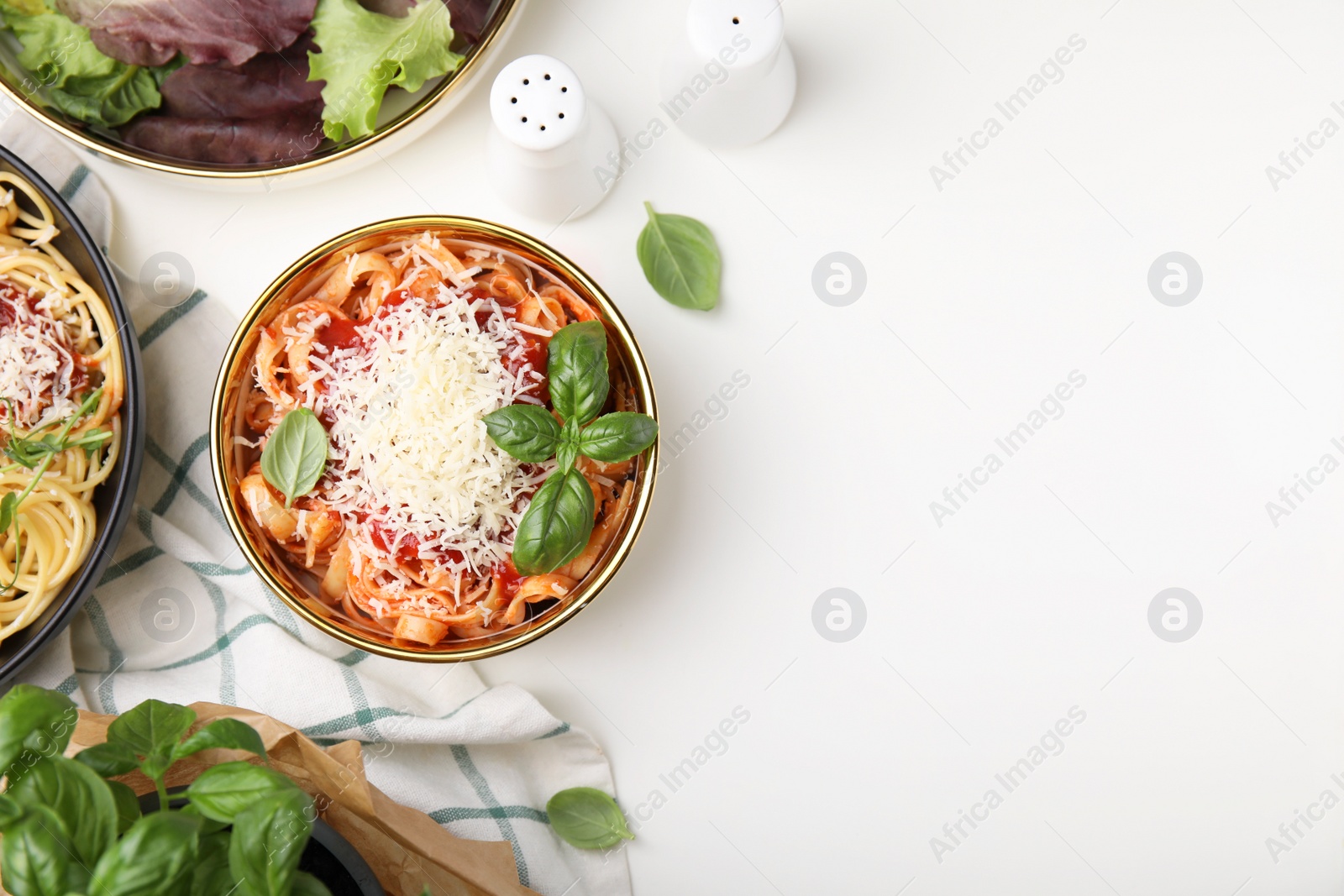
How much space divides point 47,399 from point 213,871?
0.91 m

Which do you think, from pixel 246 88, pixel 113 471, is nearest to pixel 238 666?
pixel 113 471

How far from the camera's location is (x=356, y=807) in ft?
4.28

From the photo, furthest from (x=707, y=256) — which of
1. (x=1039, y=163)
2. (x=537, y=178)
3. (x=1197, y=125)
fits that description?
(x=1197, y=125)

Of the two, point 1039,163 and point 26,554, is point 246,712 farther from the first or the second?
point 1039,163

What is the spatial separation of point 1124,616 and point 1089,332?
525 millimetres

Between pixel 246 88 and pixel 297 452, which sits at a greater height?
pixel 246 88

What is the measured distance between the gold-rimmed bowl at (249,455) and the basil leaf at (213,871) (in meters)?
0.49

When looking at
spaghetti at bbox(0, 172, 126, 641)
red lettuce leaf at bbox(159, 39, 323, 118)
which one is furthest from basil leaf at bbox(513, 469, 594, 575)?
red lettuce leaf at bbox(159, 39, 323, 118)

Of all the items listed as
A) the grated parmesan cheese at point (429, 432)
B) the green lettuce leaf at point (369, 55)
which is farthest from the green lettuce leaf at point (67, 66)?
the grated parmesan cheese at point (429, 432)

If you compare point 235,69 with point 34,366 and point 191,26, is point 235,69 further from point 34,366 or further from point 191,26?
point 34,366

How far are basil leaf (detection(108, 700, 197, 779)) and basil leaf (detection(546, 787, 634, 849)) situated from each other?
2.67 feet

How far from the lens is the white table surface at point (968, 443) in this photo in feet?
5.71

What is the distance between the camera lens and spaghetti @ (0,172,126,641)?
1.48 m

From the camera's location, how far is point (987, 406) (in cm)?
177
